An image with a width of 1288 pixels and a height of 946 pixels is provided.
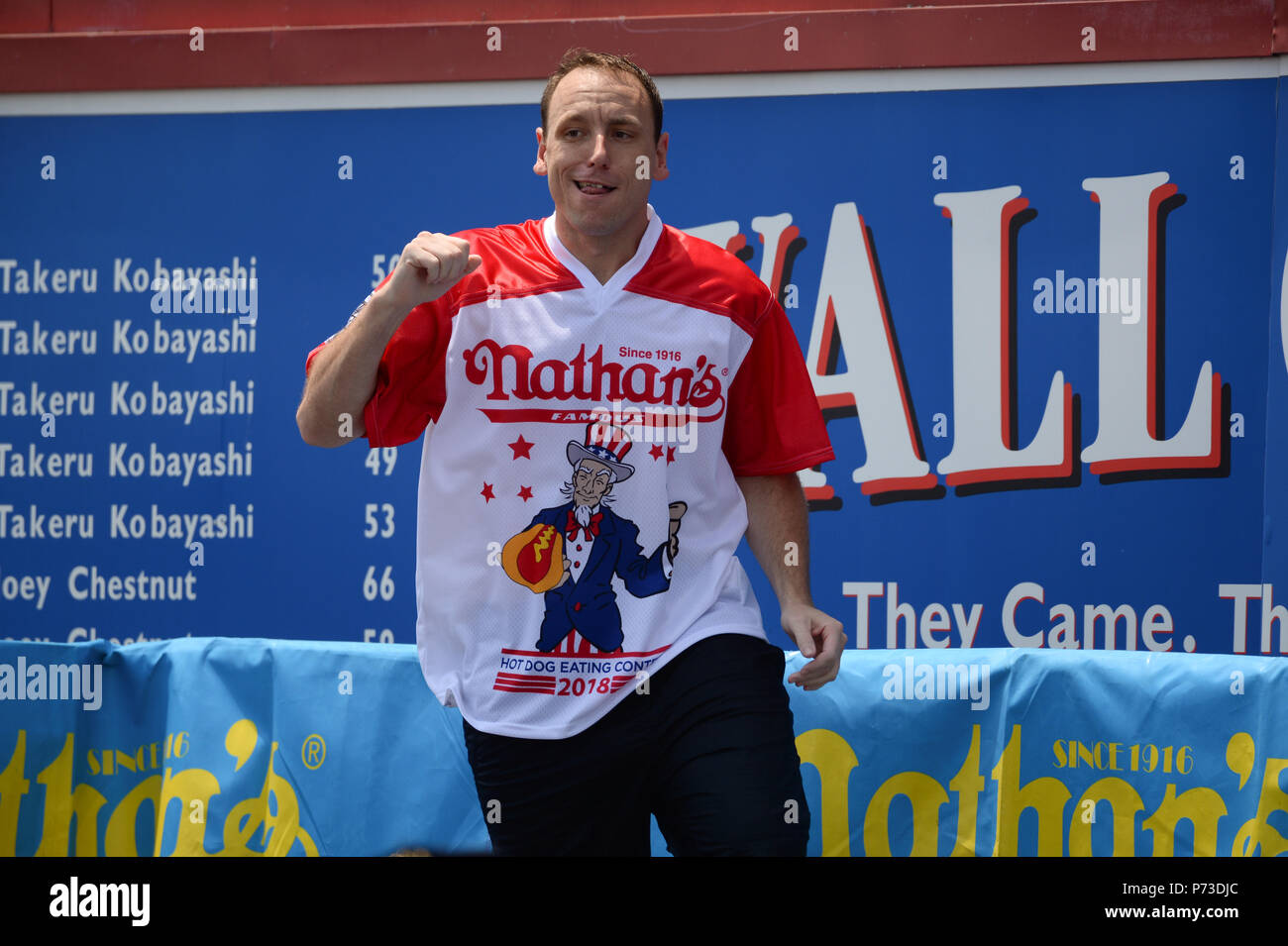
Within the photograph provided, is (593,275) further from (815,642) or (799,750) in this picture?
(799,750)

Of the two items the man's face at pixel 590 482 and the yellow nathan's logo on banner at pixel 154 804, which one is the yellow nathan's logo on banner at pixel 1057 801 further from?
the yellow nathan's logo on banner at pixel 154 804

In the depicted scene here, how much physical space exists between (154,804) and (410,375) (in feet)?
5.68

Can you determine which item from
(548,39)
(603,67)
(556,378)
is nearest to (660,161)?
(603,67)

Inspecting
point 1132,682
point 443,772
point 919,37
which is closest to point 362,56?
point 919,37

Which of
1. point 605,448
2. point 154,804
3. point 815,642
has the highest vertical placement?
point 605,448

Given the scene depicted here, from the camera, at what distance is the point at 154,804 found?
133 inches

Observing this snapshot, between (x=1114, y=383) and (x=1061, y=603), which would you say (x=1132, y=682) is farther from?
(x=1114, y=383)

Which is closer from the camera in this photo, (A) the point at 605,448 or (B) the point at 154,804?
(A) the point at 605,448

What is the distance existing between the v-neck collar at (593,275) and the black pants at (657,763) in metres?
0.69

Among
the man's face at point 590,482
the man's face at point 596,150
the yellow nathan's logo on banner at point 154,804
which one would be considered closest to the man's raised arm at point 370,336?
the man's face at point 596,150
